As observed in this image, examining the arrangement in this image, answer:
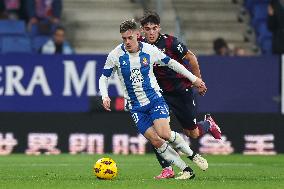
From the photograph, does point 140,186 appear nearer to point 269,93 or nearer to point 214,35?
point 269,93

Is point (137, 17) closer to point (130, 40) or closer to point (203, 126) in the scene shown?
point (203, 126)

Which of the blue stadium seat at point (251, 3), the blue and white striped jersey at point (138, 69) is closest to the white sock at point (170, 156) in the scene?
the blue and white striped jersey at point (138, 69)

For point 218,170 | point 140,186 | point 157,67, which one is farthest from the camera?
point 218,170

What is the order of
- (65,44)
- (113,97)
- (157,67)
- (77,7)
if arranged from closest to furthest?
(157,67) < (113,97) < (65,44) < (77,7)

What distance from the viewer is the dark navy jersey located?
13680 millimetres

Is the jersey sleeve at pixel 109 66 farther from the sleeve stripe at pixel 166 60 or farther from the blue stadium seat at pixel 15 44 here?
the blue stadium seat at pixel 15 44

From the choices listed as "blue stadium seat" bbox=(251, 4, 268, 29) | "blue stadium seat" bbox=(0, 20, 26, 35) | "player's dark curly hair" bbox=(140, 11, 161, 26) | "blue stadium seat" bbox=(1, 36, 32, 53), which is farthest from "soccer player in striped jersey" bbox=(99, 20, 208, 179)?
"blue stadium seat" bbox=(251, 4, 268, 29)

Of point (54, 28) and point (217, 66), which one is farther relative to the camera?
point (54, 28)

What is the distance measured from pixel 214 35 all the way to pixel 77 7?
9.30 feet

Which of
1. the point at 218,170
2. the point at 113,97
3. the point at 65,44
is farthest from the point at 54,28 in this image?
the point at 218,170

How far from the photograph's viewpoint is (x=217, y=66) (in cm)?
1970

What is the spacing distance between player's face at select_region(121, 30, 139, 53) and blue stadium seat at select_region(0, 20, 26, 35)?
27.6 feet

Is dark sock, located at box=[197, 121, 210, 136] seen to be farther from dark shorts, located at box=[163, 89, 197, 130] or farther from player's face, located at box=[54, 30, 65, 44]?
player's face, located at box=[54, 30, 65, 44]

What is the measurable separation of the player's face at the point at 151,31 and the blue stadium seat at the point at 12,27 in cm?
777
